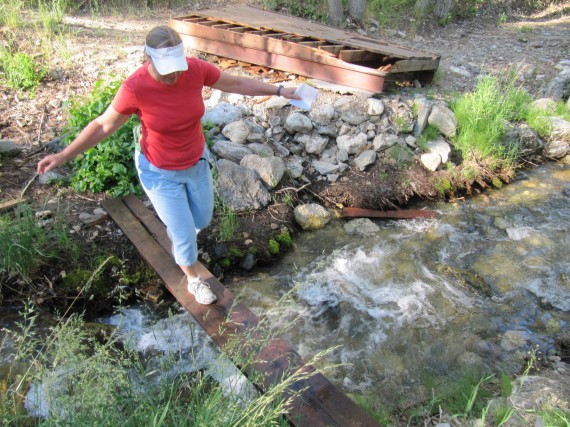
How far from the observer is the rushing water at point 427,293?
3852mm

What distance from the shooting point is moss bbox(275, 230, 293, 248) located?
5004mm

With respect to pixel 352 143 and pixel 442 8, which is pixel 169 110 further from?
pixel 442 8

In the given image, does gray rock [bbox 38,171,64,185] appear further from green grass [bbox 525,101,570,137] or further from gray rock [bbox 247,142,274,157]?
green grass [bbox 525,101,570,137]

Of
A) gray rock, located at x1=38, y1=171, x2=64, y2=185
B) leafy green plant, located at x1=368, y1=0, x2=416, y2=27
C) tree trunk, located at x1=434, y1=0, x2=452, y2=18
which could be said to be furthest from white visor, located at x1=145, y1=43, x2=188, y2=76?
tree trunk, located at x1=434, y1=0, x2=452, y2=18

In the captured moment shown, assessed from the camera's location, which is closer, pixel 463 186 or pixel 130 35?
pixel 463 186

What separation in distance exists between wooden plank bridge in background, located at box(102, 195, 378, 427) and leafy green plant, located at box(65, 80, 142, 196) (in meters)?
0.23

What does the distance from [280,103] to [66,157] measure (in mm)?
3734

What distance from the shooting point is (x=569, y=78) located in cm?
824

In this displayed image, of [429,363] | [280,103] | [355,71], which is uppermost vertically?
[355,71]

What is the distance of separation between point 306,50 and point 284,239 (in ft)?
10.1

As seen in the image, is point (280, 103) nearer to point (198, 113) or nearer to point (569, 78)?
point (198, 113)

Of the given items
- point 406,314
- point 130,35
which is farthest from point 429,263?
point 130,35

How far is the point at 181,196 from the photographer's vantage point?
3.14 meters

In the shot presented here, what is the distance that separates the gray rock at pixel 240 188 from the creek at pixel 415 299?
2.24 feet
